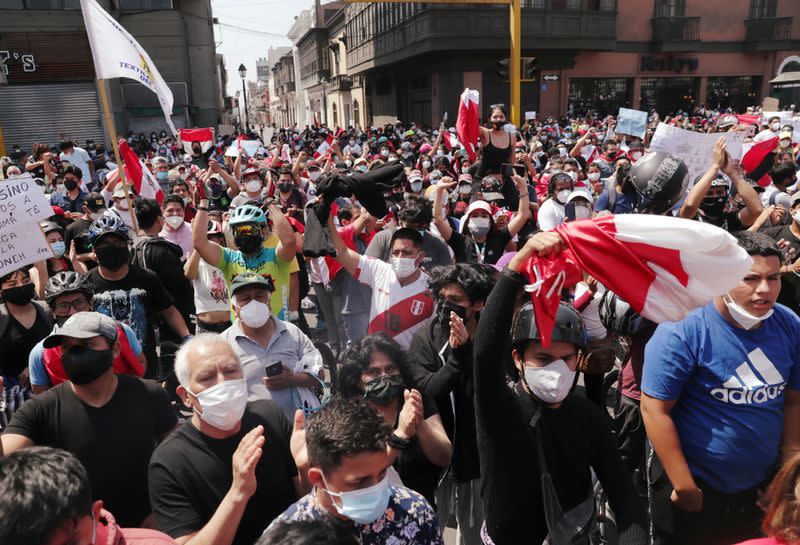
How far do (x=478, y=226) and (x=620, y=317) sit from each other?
105 inches

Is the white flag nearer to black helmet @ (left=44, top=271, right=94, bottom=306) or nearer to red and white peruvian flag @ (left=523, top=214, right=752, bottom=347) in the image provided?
black helmet @ (left=44, top=271, right=94, bottom=306)

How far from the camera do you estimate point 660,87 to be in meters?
35.6

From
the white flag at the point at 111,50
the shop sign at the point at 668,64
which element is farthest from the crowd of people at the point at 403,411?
the shop sign at the point at 668,64

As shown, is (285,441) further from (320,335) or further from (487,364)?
(320,335)

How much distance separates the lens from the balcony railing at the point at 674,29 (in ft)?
110

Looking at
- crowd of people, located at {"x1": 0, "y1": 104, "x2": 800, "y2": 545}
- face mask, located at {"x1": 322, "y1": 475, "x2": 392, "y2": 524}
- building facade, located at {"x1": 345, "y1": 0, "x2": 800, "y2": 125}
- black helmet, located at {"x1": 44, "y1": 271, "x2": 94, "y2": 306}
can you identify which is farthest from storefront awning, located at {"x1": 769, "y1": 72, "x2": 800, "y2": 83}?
face mask, located at {"x1": 322, "y1": 475, "x2": 392, "y2": 524}

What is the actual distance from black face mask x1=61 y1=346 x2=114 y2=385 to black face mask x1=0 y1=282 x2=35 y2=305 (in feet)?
5.01

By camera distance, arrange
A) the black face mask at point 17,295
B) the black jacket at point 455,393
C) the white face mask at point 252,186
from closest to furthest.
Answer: the black jacket at point 455,393 < the black face mask at point 17,295 < the white face mask at point 252,186

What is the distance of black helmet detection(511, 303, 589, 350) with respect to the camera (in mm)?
2420

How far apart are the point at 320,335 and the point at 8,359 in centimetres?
426

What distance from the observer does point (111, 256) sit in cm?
438

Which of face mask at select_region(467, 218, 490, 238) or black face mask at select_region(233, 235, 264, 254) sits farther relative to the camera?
face mask at select_region(467, 218, 490, 238)

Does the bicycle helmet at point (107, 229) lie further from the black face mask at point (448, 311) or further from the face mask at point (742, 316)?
the face mask at point (742, 316)

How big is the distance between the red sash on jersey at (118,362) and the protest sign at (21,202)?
1.68m
